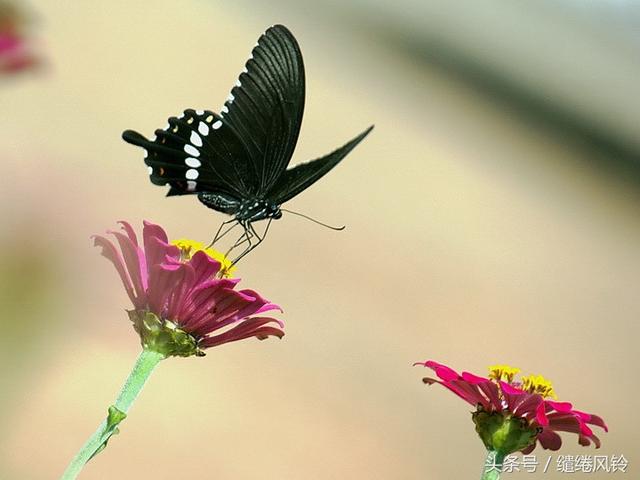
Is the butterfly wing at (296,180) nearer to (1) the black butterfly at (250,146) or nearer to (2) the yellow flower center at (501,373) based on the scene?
(1) the black butterfly at (250,146)

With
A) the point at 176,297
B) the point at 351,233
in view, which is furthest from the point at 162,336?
the point at 351,233

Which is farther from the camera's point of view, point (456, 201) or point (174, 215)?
point (456, 201)

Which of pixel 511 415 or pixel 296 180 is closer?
pixel 511 415

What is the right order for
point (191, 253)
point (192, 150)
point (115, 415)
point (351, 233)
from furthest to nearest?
point (351, 233) < point (192, 150) < point (191, 253) < point (115, 415)

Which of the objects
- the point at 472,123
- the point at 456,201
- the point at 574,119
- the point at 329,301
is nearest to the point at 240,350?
the point at 329,301

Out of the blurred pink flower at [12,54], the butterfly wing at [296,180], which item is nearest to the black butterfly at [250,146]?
the butterfly wing at [296,180]

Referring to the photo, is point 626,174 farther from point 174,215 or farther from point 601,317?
point 174,215

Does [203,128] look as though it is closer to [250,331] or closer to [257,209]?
[257,209]
